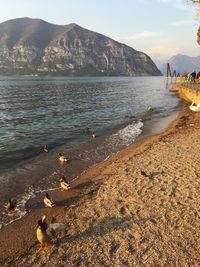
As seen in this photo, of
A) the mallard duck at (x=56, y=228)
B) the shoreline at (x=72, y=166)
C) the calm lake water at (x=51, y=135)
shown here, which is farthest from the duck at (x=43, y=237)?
the calm lake water at (x=51, y=135)

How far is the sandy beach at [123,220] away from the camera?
40.8 feet

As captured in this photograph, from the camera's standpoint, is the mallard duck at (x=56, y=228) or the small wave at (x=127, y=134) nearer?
the mallard duck at (x=56, y=228)

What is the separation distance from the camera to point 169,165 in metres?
21.7

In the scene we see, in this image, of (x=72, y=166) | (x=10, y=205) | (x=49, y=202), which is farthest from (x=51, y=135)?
(x=49, y=202)

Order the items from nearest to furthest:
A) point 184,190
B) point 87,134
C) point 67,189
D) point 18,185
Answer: point 184,190 → point 67,189 → point 18,185 → point 87,134

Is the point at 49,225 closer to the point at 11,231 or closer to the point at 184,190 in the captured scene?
the point at 11,231

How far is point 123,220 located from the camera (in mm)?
14875

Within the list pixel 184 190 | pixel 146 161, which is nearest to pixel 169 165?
pixel 146 161

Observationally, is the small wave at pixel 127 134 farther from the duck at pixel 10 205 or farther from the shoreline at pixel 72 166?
the duck at pixel 10 205

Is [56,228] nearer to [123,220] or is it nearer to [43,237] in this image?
[43,237]

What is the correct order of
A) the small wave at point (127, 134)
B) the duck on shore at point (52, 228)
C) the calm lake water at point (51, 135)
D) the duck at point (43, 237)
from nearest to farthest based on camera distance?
the duck at point (43, 237) < the duck on shore at point (52, 228) < the calm lake water at point (51, 135) < the small wave at point (127, 134)

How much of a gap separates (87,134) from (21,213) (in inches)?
794

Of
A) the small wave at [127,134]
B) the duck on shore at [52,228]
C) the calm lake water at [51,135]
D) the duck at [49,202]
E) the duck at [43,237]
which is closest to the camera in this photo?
the duck at [43,237]

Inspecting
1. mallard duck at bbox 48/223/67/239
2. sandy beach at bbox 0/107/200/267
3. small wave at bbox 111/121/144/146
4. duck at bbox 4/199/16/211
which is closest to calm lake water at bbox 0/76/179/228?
small wave at bbox 111/121/144/146
